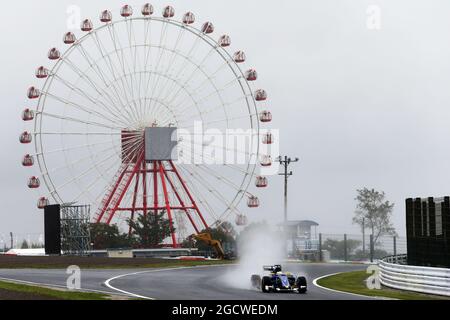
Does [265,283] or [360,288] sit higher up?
[265,283]

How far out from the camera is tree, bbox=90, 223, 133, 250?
341ft

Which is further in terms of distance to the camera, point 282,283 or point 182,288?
point 182,288

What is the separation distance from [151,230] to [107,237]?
25.5 feet

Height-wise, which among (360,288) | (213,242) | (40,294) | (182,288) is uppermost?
(40,294)

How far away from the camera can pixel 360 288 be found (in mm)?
35219

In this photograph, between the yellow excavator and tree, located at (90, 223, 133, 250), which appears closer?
the yellow excavator

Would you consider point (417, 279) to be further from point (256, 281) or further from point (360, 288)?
point (256, 281)

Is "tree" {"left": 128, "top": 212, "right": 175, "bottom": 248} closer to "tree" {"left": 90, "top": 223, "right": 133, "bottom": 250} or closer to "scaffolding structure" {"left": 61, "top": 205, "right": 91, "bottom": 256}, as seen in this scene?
"tree" {"left": 90, "top": 223, "right": 133, "bottom": 250}

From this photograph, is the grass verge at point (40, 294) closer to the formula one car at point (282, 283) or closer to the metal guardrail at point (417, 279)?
the formula one car at point (282, 283)

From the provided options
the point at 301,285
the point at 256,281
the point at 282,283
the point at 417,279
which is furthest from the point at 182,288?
the point at 417,279

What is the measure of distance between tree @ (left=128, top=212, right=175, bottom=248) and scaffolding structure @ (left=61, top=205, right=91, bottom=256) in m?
30.4

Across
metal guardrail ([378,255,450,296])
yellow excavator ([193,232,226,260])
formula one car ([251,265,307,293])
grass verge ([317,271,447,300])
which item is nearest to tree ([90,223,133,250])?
yellow excavator ([193,232,226,260])

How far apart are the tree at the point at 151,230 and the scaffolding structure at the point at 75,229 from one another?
3042 centimetres
